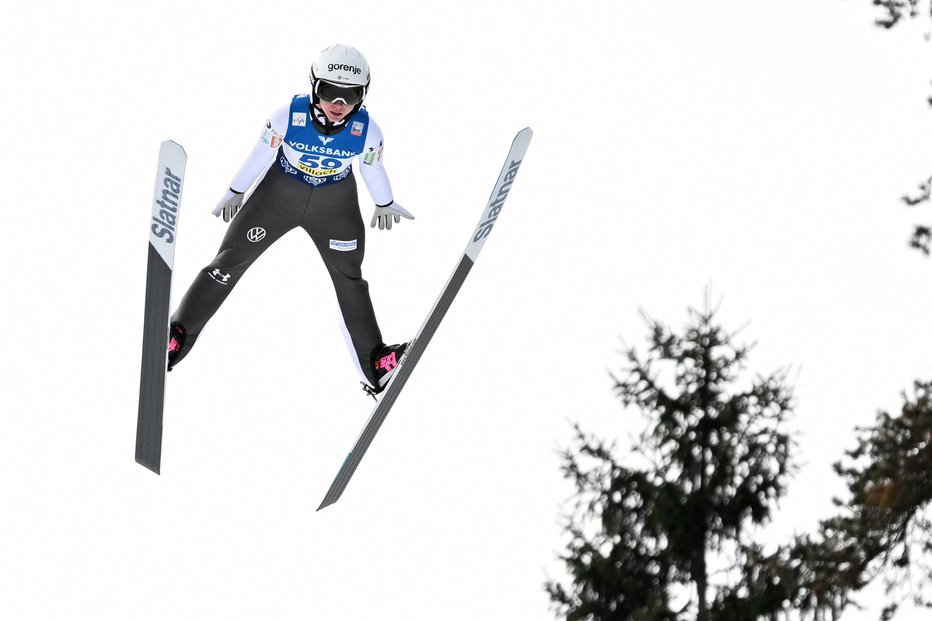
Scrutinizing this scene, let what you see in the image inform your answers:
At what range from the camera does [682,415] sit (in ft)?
40.2

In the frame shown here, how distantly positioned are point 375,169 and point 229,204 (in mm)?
1002

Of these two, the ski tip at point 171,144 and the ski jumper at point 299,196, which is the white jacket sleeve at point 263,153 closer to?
the ski jumper at point 299,196

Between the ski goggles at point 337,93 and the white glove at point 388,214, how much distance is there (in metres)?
0.96

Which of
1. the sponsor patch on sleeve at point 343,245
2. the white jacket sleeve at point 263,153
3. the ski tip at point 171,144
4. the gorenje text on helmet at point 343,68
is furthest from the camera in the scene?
the sponsor patch on sleeve at point 343,245

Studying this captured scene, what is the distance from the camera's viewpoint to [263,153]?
9836mm

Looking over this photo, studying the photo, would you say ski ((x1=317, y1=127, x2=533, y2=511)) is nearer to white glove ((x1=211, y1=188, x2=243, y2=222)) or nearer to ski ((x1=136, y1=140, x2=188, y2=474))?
white glove ((x1=211, y1=188, x2=243, y2=222))

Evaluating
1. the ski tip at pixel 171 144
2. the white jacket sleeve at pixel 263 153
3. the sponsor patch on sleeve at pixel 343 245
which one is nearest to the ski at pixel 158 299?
the ski tip at pixel 171 144

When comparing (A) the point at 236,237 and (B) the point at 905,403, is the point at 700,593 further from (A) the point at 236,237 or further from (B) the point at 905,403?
(A) the point at 236,237

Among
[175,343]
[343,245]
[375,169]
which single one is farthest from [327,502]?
[375,169]

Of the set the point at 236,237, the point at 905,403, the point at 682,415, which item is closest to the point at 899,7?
the point at 905,403

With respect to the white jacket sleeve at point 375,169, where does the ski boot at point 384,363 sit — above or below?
below

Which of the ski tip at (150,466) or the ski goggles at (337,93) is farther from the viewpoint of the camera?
the ski tip at (150,466)

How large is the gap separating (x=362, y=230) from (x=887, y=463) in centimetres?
401

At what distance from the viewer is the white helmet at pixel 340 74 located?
9383mm
